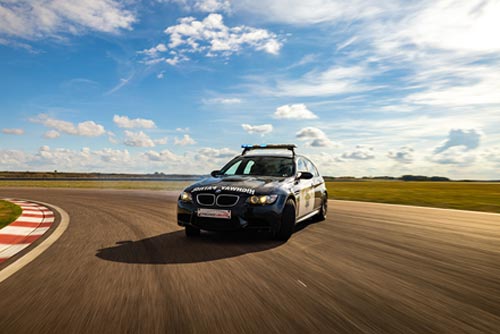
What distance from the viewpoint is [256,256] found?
571cm

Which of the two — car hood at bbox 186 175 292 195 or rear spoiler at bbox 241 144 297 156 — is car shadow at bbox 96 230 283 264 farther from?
rear spoiler at bbox 241 144 297 156

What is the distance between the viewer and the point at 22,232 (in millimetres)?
7793

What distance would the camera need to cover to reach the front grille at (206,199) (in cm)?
676

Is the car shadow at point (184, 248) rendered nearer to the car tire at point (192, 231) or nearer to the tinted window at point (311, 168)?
the car tire at point (192, 231)

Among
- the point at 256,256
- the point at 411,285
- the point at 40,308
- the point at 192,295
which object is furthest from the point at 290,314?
the point at 256,256

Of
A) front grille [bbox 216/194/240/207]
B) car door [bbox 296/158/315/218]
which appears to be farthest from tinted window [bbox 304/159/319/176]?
front grille [bbox 216/194/240/207]

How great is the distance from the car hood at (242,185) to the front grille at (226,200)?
0.10m

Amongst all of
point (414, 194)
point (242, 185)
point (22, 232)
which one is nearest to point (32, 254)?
point (22, 232)

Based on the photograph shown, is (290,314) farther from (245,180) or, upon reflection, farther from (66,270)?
(245,180)

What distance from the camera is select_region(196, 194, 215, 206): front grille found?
676cm

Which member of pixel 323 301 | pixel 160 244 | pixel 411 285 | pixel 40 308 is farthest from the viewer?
pixel 160 244

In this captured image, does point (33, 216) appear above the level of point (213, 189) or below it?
below

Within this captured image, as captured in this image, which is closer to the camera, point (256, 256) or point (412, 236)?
point (256, 256)

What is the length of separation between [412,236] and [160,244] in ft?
15.9
